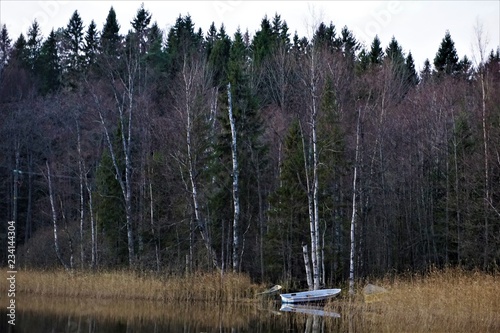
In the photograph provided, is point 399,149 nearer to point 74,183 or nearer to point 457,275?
point 457,275

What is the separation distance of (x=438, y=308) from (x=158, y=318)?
26.2 feet

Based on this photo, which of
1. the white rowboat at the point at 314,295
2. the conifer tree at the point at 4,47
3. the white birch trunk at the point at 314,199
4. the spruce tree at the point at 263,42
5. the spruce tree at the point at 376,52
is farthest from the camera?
the spruce tree at the point at 263,42

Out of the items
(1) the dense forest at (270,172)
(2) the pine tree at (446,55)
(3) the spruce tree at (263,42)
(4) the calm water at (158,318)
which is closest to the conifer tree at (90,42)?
(1) the dense forest at (270,172)

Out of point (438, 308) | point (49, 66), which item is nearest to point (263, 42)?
point (49, 66)

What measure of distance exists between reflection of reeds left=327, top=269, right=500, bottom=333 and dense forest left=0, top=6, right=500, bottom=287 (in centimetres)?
519

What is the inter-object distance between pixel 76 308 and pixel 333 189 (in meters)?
13.4

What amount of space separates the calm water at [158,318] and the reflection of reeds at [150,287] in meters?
0.95

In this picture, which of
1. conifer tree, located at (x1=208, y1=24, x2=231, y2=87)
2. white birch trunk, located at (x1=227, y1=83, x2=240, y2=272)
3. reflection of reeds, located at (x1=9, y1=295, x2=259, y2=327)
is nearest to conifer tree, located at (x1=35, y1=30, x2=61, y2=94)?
conifer tree, located at (x1=208, y1=24, x2=231, y2=87)

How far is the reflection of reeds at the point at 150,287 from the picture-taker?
2230 centimetres

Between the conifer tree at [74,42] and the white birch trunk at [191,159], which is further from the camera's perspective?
the conifer tree at [74,42]

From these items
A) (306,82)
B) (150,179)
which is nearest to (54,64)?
(150,179)

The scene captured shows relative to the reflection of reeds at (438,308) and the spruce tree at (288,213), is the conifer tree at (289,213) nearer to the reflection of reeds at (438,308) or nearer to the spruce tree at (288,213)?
the spruce tree at (288,213)

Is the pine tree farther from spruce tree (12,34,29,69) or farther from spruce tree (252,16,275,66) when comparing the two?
spruce tree (12,34,29,69)

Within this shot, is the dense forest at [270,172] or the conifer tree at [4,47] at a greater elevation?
the conifer tree at [4,47]
